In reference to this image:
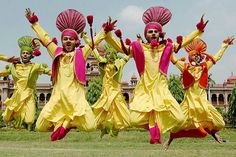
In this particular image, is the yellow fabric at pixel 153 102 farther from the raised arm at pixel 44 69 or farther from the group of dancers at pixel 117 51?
the raised arm at pixel 44 69

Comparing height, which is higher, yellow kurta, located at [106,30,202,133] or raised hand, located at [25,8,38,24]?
raised hand, located at [25,8,38,24]

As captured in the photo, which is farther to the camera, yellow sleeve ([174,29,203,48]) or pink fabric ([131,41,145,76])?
yellow sleeve ([174,29,203,48])

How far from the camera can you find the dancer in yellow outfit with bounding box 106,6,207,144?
27.5 ft

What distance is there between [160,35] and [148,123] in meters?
1.78

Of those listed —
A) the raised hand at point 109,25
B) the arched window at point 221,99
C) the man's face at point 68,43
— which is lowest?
the arched window at point 221,99

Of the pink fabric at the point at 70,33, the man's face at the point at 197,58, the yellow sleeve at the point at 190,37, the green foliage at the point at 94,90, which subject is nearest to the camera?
the pink fabric at the point at 70,33

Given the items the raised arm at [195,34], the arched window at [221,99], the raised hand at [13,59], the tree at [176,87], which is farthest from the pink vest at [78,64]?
the arched window at [221,99]

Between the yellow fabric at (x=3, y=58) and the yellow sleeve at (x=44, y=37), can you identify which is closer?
the yellow sleeve at (x=44, y=37)

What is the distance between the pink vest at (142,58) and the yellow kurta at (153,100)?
0.22 ft

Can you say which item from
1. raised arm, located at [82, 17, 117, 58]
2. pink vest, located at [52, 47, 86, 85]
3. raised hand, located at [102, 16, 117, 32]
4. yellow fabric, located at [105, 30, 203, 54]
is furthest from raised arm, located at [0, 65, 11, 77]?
raised hand, located at [102, 16, 117, 32]

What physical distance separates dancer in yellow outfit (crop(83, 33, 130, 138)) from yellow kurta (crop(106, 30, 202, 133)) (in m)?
4.21

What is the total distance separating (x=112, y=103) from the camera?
42.8 ft

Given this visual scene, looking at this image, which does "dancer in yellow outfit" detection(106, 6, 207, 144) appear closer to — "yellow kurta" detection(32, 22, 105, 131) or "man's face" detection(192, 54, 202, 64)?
"yellow kurta" detection(32, 22, 105, 131)

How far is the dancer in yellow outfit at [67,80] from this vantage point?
832 cm
